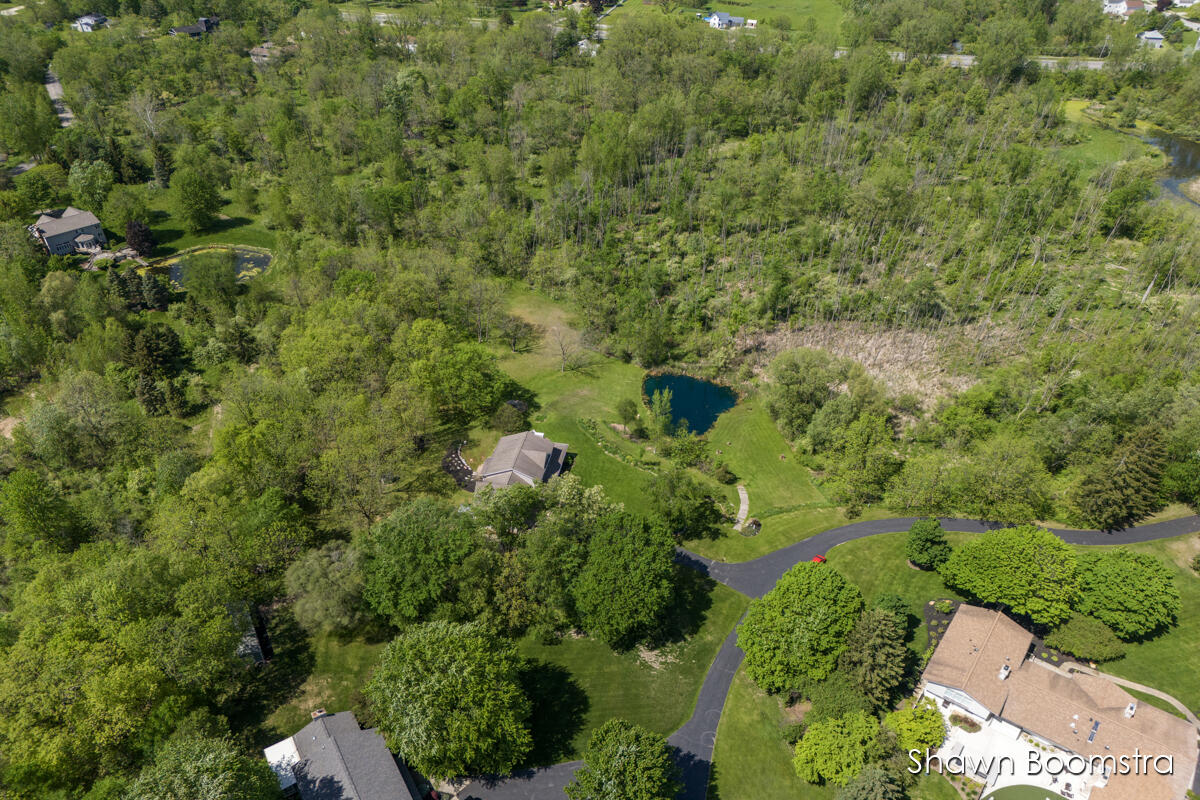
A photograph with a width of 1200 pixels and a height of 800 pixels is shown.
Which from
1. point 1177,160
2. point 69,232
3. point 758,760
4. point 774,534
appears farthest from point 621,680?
point 1177,160

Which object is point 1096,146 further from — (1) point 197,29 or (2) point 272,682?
(1) point 197,29

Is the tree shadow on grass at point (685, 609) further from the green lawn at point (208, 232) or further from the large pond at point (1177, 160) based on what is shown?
the large pond at point (1177, 160)

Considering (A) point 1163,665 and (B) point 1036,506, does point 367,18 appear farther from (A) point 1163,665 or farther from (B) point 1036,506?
(A) point 1163,665

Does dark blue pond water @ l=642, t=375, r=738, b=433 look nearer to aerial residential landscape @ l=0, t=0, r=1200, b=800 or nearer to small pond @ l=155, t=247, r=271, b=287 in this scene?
aerial residential landscape @ l=0, t=0, r=1200, b=800

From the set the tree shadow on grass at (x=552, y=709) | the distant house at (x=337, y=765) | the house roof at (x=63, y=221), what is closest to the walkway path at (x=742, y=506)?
the tree shadow on grass at (x=552, y=709)

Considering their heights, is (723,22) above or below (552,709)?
above

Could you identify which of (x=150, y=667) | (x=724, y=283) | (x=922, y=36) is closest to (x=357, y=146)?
(x=724, y=283)
